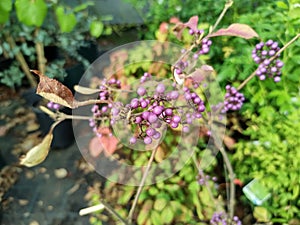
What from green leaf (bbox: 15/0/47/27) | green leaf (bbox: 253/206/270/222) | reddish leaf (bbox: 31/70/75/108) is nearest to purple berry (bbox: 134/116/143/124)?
reddish leaf (bbox: 31/70/75/108)

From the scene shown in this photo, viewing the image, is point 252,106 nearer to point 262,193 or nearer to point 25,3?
point 262,193

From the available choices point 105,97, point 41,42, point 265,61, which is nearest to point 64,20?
point 41,42

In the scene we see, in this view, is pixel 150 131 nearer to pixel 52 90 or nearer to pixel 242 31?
pixel 52 90

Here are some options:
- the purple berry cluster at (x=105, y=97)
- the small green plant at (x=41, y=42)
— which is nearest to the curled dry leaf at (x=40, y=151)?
the purple berry cluster at (x=105, y=97)

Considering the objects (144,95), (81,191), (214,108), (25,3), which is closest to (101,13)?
(25,3)

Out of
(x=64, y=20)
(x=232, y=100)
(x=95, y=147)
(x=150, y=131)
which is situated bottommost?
(x=95, y=147)

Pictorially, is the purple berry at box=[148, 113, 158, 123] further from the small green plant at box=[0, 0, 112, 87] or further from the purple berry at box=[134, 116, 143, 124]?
the small green plant at box=[0, 0, 112, 87]
